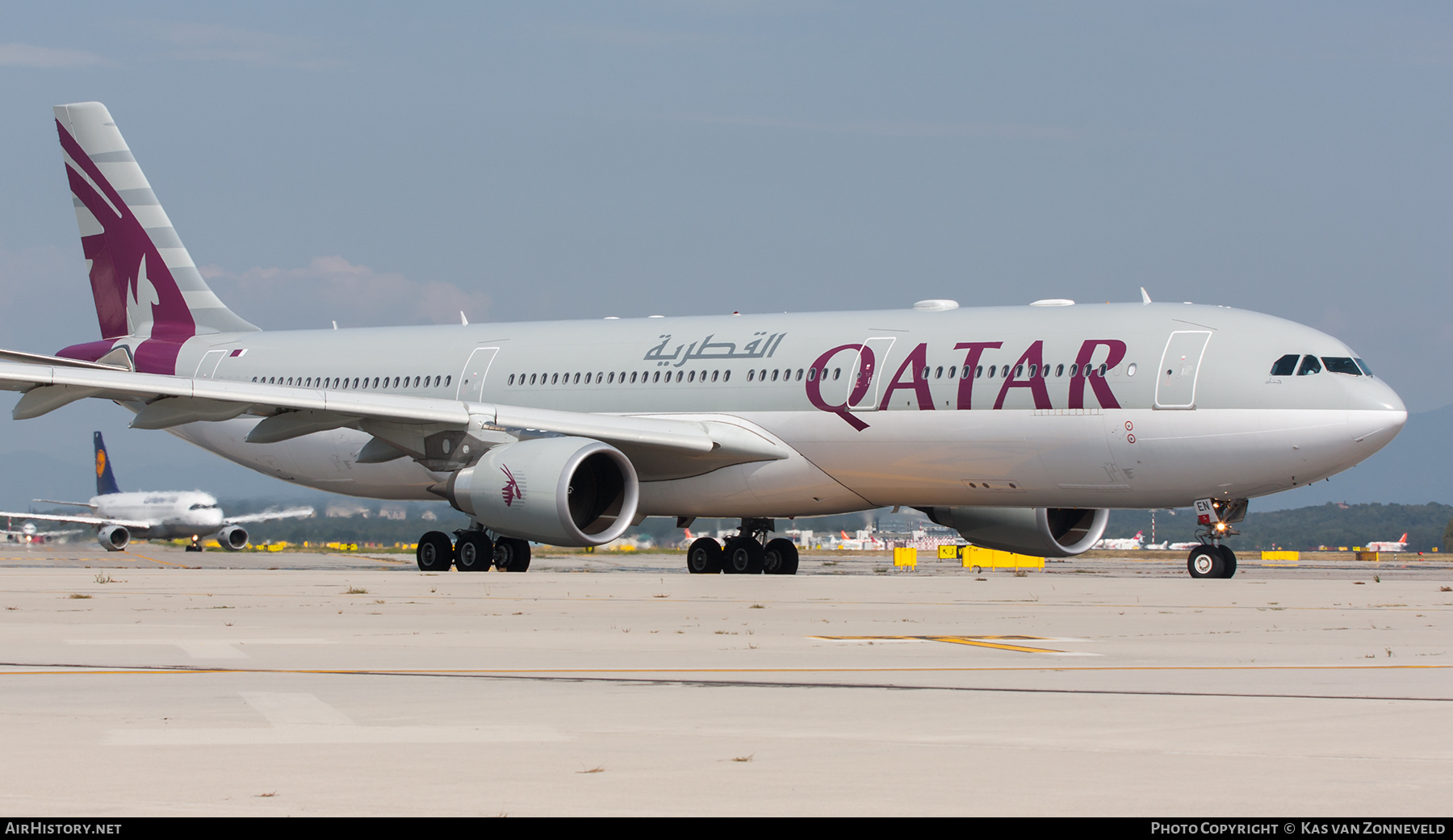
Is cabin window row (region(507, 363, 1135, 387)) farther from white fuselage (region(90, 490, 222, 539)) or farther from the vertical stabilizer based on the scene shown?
white fuselage (region(90, 490, 222, 539))

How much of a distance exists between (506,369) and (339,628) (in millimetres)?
16163

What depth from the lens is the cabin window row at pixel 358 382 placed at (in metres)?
29.8

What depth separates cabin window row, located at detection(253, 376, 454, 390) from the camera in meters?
29.8

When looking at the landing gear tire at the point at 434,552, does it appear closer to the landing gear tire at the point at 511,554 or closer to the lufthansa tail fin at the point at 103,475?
the landing gear tire at the point at 511,554

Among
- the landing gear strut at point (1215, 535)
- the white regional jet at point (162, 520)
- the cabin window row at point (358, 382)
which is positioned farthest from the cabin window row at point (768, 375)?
the white regional jet at point (162, 520)

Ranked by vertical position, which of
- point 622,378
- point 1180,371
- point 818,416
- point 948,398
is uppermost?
point 622,378

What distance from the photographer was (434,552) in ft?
88.2

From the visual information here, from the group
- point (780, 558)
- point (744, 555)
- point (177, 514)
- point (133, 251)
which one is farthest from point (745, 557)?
point (177, 514)

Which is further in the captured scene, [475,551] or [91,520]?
[91,520]

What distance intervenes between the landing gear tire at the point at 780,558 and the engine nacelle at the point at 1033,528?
2.43m

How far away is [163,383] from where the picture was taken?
77.1ft

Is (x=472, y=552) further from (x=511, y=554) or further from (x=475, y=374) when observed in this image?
(x=475, y=374)

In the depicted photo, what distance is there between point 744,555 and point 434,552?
16.7 feet

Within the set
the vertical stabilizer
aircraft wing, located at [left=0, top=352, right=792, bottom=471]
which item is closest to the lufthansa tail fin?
the vertical stabilizer
